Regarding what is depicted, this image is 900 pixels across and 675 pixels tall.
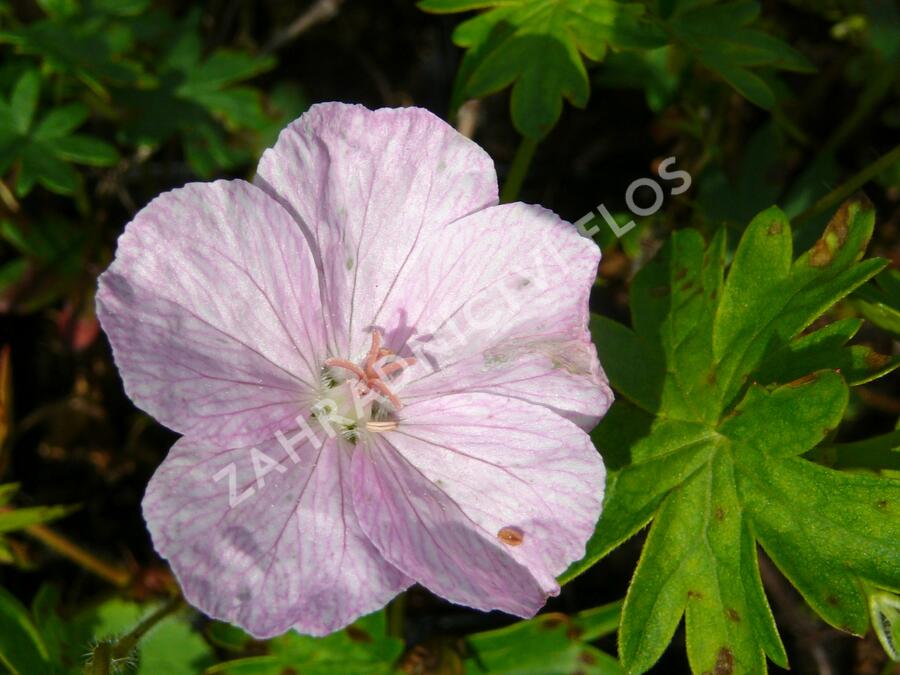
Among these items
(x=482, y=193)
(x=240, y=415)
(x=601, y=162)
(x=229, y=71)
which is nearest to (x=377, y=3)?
(x=229, y=71)

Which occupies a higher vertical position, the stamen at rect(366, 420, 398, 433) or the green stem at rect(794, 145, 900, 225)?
the stamen at rect(366, 420, 398, 433)

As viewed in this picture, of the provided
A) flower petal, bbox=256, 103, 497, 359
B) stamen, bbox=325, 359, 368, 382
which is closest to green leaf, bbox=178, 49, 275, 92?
flower petal, bbox=256, 103, 497, 359

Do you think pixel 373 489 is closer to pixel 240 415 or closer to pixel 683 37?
pixel 240 415

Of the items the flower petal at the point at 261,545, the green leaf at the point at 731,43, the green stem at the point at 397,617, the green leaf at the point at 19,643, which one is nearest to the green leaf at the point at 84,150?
the green leaf at the point at 19,643

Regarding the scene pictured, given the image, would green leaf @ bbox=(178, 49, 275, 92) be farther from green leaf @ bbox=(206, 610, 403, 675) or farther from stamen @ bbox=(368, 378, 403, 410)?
green leaf @ bbox=(206, 610, 403, 675)

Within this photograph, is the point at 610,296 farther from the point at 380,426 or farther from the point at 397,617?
the point at 380,426
